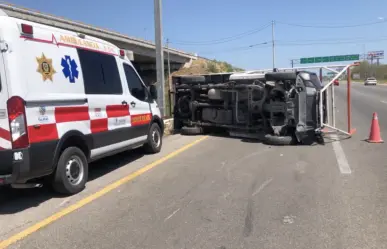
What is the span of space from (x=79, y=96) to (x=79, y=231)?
2.23m

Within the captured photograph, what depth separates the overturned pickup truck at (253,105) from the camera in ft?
32.6

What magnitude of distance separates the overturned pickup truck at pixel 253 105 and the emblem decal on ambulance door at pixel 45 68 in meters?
6.07

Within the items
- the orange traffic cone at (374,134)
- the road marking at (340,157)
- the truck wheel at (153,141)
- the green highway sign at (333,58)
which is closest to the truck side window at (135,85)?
the truck wheel at (153,141)

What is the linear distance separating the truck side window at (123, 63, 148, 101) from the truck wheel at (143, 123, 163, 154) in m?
0.76

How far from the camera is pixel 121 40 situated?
139ft

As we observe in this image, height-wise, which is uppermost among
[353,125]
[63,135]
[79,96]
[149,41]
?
[149,41]

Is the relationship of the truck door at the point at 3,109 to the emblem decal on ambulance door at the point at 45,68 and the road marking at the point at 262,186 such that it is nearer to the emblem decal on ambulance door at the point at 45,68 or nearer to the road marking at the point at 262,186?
the emblem decal on ambulance door at the point at 45,68

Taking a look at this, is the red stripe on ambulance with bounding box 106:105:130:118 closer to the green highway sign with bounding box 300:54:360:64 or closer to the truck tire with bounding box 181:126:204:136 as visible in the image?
the truck tire with bounding box 181:126:204:136

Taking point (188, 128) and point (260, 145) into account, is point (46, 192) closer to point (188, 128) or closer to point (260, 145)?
point (260, 145)

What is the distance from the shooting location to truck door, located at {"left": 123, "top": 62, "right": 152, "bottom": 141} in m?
7.75

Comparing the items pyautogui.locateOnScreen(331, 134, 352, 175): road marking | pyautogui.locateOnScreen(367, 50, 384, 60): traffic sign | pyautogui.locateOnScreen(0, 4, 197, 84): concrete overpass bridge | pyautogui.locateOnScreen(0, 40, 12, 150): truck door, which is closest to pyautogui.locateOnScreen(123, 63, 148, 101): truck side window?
pyautogui.locateOnScreen(0, 40, 12, 150): truck door

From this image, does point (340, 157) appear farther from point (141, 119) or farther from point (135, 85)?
point (135, 85)

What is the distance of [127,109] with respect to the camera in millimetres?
7504

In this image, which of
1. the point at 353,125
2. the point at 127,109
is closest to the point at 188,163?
the point at 127,109
